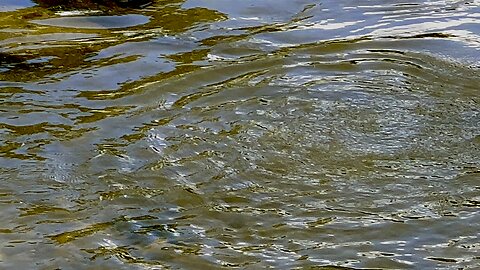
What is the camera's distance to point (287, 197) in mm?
3820

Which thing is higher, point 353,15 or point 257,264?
point 353,15

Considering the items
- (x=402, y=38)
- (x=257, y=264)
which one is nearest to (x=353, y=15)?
(x=402, y=38)

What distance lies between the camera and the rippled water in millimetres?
3428

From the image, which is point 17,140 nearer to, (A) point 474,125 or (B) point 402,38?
(A) point 474,125

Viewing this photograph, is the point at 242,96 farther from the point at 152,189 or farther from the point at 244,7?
the point at 244,7

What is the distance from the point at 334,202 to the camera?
12.3 ft

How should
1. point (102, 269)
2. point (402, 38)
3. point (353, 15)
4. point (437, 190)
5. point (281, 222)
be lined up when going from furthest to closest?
1. point (353, 15)
2. point (402, 38)
3. point (437, 190)
4. point (281, 222)
5. point (102, 269)

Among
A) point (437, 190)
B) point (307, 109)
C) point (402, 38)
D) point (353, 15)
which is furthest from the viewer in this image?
point (353, 15)

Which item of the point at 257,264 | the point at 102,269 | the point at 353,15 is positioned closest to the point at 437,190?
the point at 257,264

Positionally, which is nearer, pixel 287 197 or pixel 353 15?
pixel 287 197

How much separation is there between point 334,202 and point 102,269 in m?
1.19

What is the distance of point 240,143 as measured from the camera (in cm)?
439

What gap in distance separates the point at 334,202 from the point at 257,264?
2.19 ft

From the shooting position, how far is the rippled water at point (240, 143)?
3.43 metres
